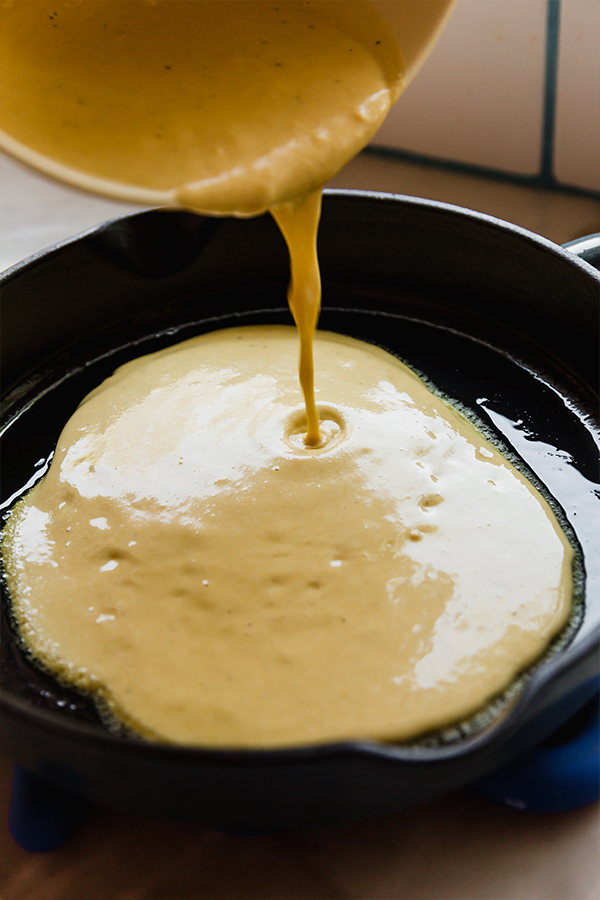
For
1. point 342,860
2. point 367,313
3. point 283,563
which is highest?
point 367,313

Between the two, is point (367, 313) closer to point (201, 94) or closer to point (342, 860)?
point (201, 94)

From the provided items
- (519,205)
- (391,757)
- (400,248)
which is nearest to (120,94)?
(400,248)

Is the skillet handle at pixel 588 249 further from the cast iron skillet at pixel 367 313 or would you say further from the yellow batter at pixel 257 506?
the yellow batter at pixel 257 506

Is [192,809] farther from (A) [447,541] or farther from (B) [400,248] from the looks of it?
(B) [400,248]

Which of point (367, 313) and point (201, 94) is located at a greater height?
point (201, 94)

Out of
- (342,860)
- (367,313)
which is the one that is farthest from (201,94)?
(342,860)

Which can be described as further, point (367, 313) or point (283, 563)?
point (367, 313)
